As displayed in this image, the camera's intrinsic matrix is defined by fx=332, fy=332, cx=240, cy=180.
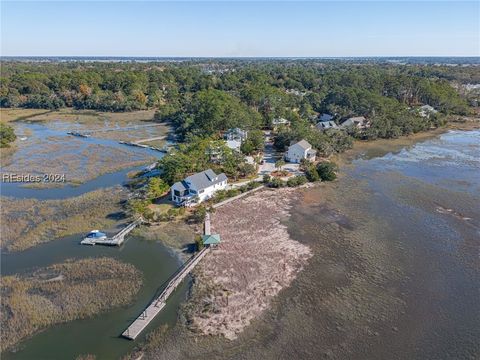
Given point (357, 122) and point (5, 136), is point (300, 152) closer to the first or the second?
point (357, 122)

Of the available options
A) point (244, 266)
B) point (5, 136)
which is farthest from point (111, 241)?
point (5, 136)

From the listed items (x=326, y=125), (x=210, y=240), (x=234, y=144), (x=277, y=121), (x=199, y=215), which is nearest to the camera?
(x=210, y=240)

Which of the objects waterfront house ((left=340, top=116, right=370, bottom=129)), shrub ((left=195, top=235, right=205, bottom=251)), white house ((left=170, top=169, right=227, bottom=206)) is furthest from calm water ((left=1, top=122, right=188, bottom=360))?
waterfront house ((left=340, top=116, right=370, bottom=129))

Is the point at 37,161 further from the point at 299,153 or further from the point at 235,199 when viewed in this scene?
the point at 299,153

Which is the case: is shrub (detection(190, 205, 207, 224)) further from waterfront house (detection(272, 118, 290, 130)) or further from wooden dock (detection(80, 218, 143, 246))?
waterfront house (detection(272, 118, 290, 130))

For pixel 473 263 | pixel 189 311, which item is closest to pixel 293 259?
pixel 189 311

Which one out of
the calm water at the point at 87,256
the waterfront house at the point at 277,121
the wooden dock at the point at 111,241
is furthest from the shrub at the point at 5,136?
the waterfront house at the point at 277,121
